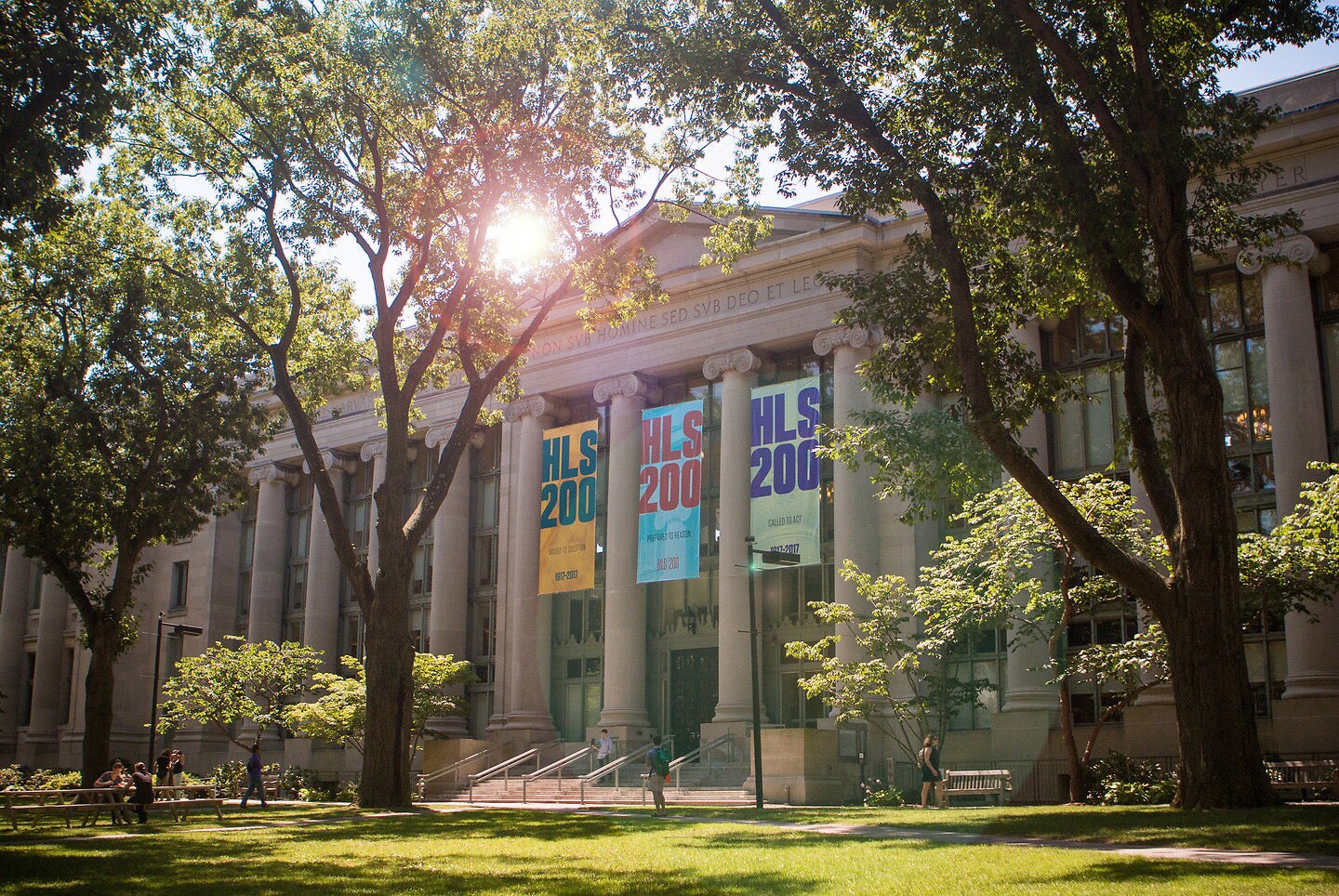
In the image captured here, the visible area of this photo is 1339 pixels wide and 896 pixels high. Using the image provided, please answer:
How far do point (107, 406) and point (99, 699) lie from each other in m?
7.40

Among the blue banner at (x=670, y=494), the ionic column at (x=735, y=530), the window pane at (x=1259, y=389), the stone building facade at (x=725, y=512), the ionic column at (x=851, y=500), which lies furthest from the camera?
the blue banner at (x=670, y=494)

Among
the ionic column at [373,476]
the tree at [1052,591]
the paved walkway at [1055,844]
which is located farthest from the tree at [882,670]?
the ionic column at [373,476]

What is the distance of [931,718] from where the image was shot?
1385 inches

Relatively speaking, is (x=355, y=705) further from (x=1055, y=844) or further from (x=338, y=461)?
(x=1055, y=844)

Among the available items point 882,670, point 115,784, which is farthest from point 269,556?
point 882,670

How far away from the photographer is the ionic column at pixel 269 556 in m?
56.7

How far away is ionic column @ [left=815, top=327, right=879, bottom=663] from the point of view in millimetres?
36031

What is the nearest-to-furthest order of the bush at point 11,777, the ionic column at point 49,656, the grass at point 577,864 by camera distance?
the grass at point 577,864 → the bush at point 11,777 → the ionic column at point 49,656

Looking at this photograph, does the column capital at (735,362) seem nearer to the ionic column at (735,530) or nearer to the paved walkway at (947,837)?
the ionic column at (735,530)

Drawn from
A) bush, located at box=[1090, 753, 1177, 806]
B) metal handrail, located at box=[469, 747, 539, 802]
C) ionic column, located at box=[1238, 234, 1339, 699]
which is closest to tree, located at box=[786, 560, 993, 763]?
bush, located at box=[1090, 753, 1177, 806]

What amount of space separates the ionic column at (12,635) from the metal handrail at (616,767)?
44.0m

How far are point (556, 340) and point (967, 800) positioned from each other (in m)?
22.6


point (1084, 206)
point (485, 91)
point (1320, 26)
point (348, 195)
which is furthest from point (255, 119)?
point (1320, 26)

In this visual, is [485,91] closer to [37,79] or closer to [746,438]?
[37,79]
